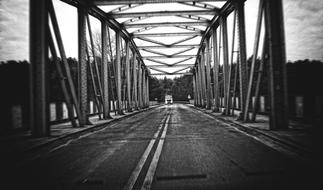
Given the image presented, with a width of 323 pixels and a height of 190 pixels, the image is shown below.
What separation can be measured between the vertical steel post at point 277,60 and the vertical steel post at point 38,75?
871 cm

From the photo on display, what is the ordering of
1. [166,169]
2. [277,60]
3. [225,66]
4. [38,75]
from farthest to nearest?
[225,66] → [277,60] → [38,75] → [166,169]

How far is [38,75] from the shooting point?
7.65 m

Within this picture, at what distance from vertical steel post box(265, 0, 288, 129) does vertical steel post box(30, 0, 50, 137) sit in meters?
8.71

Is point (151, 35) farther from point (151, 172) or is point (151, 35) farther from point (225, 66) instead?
point (151, 172)

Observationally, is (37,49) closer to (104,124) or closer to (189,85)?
(104,124)

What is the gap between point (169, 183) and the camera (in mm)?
3326

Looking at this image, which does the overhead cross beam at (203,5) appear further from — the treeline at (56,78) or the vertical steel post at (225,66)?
the treeline at (56,78)

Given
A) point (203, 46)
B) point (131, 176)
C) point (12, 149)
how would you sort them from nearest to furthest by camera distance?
point (131, 176) < point (12, 149) < point (203, 46)

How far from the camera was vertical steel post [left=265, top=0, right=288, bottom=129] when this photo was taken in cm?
795

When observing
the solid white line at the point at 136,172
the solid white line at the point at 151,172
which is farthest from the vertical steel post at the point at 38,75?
the solid white line at the point at 151,172

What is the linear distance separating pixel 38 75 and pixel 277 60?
9.17 meters

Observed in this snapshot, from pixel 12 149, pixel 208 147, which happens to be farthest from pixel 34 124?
pixel 208 147

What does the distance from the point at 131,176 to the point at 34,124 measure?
5775mm

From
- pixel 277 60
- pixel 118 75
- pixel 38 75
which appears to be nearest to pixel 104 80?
pixel 118 75
